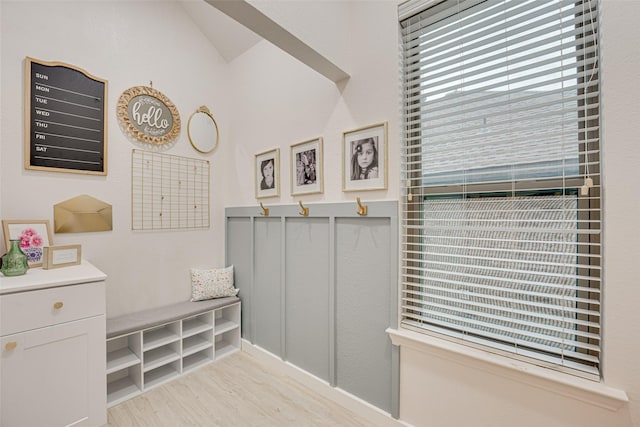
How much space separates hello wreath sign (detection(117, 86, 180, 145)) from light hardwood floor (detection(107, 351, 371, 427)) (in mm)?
1865

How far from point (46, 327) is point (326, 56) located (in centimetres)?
202

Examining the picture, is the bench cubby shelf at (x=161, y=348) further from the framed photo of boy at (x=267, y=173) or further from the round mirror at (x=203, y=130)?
the round mirror at (x=203, y=130)

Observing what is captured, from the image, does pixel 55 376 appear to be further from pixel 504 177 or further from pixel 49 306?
pixel 504 177

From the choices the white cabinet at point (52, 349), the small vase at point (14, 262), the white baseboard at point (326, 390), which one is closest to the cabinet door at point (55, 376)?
the white cabinet at point (52, 349)

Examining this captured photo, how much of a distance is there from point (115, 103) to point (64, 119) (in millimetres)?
344

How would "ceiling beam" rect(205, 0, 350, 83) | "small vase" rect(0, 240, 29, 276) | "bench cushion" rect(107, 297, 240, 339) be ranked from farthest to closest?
"bench cushion" rect(107, 297, 240, 339) → "small vase" rect(0, 240, 29, 276) → "ceiling beam" rect(205, 0, 350, 83)

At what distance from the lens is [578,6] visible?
3.61 feet

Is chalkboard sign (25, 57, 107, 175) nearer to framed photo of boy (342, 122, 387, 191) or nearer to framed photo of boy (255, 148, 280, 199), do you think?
framed photo of boy (255, 148, 280, 199)

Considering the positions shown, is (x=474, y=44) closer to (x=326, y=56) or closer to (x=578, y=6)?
(x=578, y=6)

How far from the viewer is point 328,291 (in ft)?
6.07

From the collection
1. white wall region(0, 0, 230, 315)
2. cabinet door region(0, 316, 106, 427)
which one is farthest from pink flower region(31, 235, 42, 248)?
cabinet door region(0, 316, 106, 427)

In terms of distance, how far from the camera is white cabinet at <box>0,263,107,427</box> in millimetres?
1303

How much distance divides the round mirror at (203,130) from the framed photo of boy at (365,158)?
4.72 feet

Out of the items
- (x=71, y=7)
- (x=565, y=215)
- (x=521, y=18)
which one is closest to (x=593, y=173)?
(x=565, y=215)
